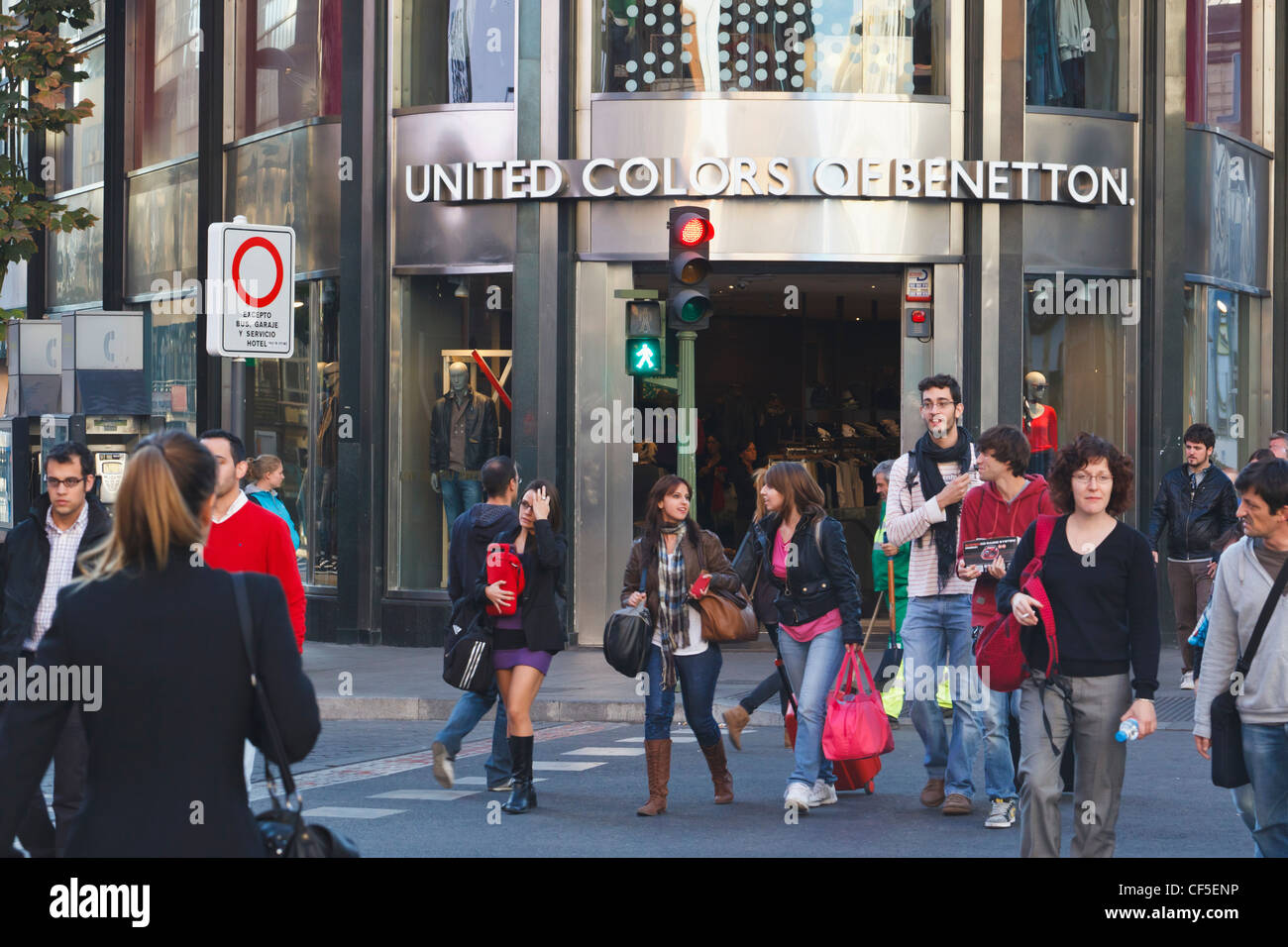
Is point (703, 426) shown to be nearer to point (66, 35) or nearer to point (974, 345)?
point (974, 345)

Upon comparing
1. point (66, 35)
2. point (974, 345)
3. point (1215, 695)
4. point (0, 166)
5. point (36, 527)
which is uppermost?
point (66, 35)

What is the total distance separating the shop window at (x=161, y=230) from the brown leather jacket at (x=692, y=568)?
37.8 ft

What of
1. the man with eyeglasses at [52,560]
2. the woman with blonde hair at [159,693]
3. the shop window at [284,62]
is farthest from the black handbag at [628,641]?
the shop window at [284,62]

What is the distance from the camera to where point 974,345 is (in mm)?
15484

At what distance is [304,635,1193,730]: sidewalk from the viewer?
11.9 meters

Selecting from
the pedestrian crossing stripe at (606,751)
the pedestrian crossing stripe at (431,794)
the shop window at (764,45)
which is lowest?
the pedestrian crossing stripe at (606,751)

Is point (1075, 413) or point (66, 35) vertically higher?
point (66, 35)

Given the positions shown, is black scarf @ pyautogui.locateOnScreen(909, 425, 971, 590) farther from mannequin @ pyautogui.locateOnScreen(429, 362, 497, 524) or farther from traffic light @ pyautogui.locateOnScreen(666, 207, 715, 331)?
mannequin @ pyautogui.locateOnScreen(429, 362, 497, 524)

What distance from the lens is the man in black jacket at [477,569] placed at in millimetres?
8516

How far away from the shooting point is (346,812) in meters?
8.12

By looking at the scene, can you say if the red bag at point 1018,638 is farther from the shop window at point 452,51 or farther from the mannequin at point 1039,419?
the shop window at point 452,51

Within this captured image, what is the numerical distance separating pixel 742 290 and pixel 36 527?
42.3 feet
